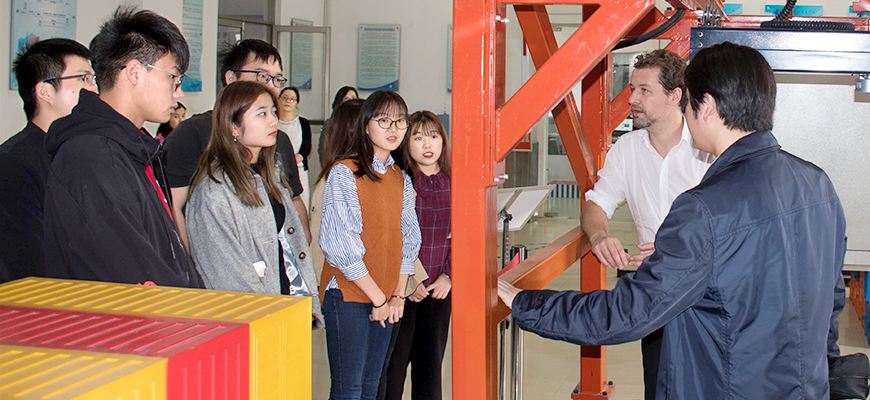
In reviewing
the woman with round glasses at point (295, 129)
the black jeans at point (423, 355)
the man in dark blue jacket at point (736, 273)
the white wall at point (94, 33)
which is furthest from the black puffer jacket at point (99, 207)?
the woman with round glasses at point (295, 129)

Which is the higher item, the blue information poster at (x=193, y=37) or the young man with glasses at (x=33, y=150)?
the blue information poster at (x=193, y=37)

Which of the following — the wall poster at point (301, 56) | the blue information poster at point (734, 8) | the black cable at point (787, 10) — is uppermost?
the blue information poster at point (734, 8)

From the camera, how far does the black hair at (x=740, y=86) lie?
4.68 ft

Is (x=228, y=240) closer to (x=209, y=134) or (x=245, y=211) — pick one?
(x=245, y=211)

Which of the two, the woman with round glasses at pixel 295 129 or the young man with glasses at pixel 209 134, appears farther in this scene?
the woman with round glasses at pixel 295 129

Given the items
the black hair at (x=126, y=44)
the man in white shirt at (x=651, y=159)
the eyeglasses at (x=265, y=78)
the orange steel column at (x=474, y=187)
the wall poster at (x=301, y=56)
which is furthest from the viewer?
the wall poster at (x=301, y=56)

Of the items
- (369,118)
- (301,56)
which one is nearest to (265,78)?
(369,118)

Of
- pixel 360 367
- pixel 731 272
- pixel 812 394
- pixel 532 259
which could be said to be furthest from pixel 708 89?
pixel 360 367

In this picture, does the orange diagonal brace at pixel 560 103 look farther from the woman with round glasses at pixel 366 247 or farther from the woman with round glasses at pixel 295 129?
the woman with round glasses at pixel 295 129

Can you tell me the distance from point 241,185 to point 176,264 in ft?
1.77

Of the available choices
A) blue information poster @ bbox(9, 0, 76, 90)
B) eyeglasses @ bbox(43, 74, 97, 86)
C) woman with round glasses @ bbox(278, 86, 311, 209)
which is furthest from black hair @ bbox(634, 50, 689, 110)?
blue information poster @ bbox(9, 0, 76, 90)

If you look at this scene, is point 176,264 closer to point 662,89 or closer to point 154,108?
point 154,108

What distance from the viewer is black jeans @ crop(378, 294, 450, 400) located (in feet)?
9.01

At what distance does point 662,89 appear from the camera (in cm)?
270
